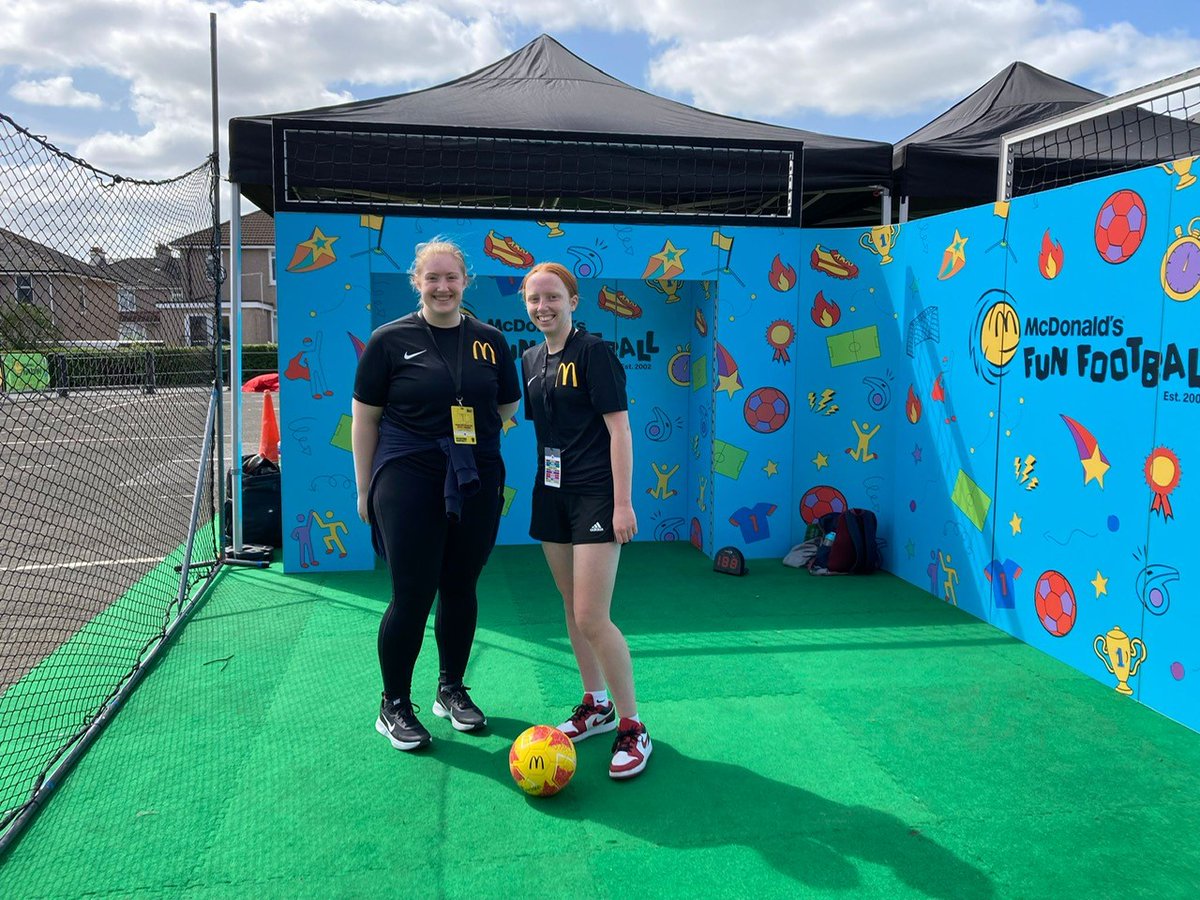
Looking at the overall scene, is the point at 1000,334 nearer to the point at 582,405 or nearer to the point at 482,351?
the point at 582,405

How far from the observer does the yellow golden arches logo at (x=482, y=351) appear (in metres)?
3.33

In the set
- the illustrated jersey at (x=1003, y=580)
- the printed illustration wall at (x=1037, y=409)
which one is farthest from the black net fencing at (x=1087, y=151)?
the illustrated jersey at (x=1003, y=580)

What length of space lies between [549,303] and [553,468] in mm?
551

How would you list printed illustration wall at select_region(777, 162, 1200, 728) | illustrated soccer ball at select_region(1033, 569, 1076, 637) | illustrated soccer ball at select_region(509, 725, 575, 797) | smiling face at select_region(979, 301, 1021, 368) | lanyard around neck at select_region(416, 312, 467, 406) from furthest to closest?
smiling face at select_region(979, 301, 1021, 368)
illustrated soccer ball at select_region(1033, 569, 1076, 637)
printed illustration wall at select_region(777, 162, 1200, 728)
lanyard around neck at select_region(416, 312, 467, 406)
illustrated soccer ball at select_region(509, 725, 575, 797)

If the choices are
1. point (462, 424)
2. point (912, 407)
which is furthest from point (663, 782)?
point (912, 407)

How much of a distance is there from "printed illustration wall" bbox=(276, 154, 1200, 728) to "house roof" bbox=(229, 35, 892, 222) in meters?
0.59

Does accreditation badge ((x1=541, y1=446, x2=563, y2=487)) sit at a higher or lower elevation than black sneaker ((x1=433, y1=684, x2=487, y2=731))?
higher

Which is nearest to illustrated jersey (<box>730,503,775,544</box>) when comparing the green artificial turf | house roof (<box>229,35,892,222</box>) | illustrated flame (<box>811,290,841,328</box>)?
illustrated flame (<box>811,290,841,328</box>)

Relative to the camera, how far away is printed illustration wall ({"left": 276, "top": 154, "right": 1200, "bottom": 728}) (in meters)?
3.74

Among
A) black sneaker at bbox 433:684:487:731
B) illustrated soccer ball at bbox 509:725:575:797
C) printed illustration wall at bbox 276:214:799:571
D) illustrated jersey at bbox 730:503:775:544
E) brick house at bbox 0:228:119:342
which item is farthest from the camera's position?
illustrated jersey at bbox 730:503:775:544

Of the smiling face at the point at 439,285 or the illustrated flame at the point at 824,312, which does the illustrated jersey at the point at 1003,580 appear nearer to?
the illustrated flame at the point at 824,312

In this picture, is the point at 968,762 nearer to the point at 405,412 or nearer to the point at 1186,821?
the point at 1186,821

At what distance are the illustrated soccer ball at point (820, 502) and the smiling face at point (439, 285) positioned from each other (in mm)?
3705

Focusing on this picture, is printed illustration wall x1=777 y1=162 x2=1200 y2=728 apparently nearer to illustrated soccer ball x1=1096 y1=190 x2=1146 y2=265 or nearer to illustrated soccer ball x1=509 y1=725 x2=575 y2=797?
illustrated soccer ball x1=1096 y1=190 x2=1146 y2=265
